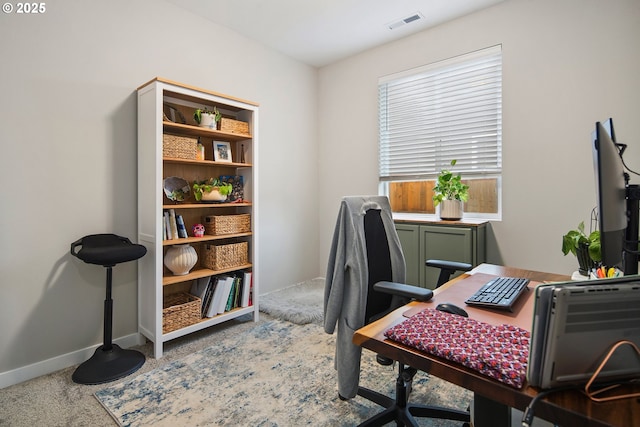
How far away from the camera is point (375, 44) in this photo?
11.9 ft

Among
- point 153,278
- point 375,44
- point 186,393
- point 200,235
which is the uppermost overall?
point 375,44

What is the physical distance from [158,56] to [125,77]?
14.3 inches

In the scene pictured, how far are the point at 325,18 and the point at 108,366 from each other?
331 cm

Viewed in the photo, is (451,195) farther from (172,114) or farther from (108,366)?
(108,366)

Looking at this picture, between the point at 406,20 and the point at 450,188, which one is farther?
the point at 406,20

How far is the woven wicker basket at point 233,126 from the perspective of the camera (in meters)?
2.82

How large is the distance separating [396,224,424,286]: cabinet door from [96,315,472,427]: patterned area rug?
0.92 meters

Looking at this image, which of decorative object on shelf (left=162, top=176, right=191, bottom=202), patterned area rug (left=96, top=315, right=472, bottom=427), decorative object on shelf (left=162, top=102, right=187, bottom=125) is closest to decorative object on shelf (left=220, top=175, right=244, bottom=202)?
decorative object on shelf (left=162, top=176, right=191, bottom=202)

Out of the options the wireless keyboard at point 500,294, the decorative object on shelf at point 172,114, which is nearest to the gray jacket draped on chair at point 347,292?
the wireless keyboard at point 500,294

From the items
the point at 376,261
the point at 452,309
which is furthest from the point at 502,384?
the point at 376,261

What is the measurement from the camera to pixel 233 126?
2.87 metres

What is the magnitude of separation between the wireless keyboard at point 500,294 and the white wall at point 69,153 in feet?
8.11

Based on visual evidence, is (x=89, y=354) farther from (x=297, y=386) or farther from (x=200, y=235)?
(x=297, y=386)

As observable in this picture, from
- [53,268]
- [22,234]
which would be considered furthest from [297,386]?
[22,234]
